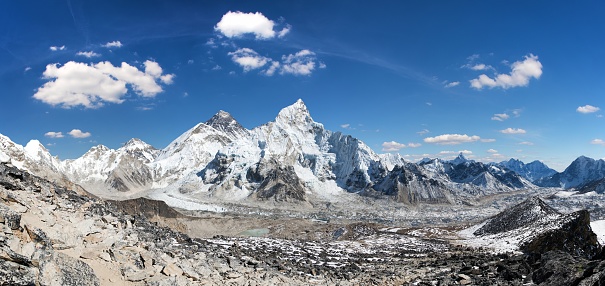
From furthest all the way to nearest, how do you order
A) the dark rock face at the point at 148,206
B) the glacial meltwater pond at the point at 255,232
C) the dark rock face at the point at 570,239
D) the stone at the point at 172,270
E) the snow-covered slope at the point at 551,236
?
the glacial meltwater pond at the point at 255,232 < the dark rock face at the point at 148,206 < the snow-covered slope at the point at 551,236 < the dark rock face at the point at 570,239 < the stone at the point at 172,270

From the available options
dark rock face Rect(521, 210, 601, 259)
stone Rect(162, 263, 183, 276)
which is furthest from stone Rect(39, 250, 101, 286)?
dark rock face Rect(521, 210, 601, 259)

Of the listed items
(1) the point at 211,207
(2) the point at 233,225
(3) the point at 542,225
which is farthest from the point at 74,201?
(1) the point at 211,207

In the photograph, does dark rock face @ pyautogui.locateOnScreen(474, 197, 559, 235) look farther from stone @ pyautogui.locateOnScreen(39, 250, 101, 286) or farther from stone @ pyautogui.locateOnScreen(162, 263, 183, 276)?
stone @ pyautogui.locateOnScreen(39, 250, 101, 286)

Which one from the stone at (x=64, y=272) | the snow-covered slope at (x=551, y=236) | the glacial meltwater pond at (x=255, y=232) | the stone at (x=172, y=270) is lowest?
the glacial meltwater pond at (x=255, y=232)

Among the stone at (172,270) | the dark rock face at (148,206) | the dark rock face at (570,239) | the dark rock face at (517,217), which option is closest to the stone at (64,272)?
the stone at (172,270)

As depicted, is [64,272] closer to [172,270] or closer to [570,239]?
[172,270]

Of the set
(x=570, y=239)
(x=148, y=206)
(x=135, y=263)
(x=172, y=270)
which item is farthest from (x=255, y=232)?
(x=135, y=263)

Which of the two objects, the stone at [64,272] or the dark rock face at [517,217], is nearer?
the stone at [64,272]

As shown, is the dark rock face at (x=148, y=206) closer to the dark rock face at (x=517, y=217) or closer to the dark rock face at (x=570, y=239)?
the dark rock face at (x=517, y=217)
